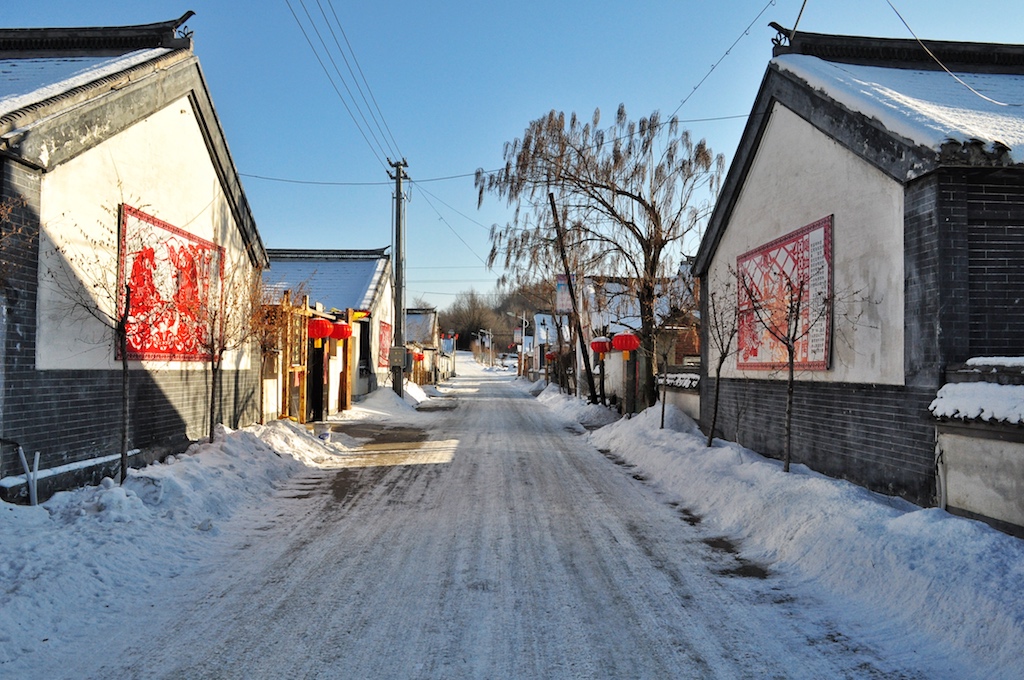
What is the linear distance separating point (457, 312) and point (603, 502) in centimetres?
10502

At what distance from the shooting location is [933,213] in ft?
20.4

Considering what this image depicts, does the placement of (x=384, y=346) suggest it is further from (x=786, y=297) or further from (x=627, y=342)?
(x=786, y=297)

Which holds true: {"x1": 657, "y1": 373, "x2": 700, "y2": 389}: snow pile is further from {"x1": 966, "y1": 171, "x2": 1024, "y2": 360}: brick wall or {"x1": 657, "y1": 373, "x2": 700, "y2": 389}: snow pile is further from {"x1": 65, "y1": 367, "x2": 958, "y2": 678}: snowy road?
{"x1": 966, "y1": 171, "x2": 1024, "y2": 360}: brick wall

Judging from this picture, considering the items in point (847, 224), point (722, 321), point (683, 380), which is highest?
point (847, 224)

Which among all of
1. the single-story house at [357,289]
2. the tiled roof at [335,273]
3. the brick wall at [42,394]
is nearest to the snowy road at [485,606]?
the brick wall at [42,394]

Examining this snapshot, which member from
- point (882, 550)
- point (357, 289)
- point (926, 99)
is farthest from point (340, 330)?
point (882, 550)

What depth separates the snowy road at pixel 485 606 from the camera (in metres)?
3.58

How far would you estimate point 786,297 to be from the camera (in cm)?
927

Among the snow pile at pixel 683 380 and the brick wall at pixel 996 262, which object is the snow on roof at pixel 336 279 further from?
the brick wall at pixel 996 262

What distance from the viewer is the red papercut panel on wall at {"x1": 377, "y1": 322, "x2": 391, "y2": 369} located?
2876 centimetres

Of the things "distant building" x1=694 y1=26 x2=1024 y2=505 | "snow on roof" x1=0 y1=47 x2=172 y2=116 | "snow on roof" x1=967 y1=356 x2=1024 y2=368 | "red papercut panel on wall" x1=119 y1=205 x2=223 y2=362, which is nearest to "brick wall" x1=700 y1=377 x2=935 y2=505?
"distant building" x1=694 y1=26 x2=1024 y2=505

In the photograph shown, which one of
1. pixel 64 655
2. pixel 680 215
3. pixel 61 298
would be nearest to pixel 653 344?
pixel 680 215

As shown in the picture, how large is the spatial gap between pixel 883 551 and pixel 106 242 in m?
8.21

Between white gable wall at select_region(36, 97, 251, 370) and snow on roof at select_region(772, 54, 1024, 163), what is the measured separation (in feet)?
27.8
